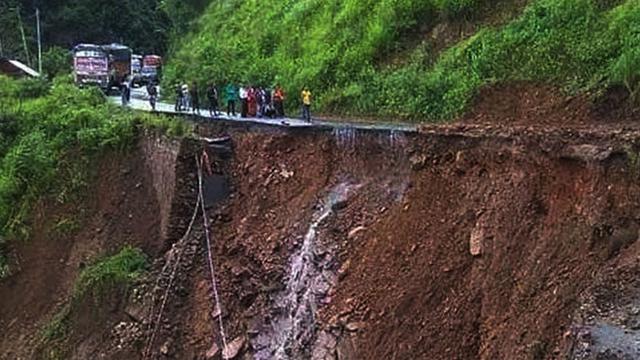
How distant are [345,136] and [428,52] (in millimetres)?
5336

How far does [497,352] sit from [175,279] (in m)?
8.23

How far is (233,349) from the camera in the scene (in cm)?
1598

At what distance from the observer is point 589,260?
1125 cm

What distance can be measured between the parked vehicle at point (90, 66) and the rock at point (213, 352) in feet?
66.6

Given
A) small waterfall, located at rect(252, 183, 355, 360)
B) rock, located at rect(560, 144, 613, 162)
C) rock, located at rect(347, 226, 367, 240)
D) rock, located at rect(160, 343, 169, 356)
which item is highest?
rock, located at rect(560, 144, 613, 162)

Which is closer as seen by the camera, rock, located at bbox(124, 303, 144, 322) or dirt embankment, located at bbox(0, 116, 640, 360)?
dirt embankment, located at bbox(0, 116, 640, 360)

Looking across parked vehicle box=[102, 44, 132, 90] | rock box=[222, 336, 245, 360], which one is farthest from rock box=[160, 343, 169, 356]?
parked vehicle box=[102, 44, 132, 90]

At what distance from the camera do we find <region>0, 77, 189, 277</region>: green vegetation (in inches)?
928

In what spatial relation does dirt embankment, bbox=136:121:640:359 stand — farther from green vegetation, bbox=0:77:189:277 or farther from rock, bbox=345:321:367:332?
green vegetation, bbox=0:77:189:277

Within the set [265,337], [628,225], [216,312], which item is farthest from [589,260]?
[216,312]

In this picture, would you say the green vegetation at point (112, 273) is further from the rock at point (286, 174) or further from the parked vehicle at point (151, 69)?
the parked vehicle at point (151, 69)

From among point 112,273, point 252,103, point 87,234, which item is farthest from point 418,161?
point 87,234

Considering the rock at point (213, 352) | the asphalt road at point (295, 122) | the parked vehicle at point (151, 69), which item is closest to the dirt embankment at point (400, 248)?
the rock at point (213, 352)

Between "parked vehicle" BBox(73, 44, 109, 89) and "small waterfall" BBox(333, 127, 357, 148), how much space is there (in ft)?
64.2
